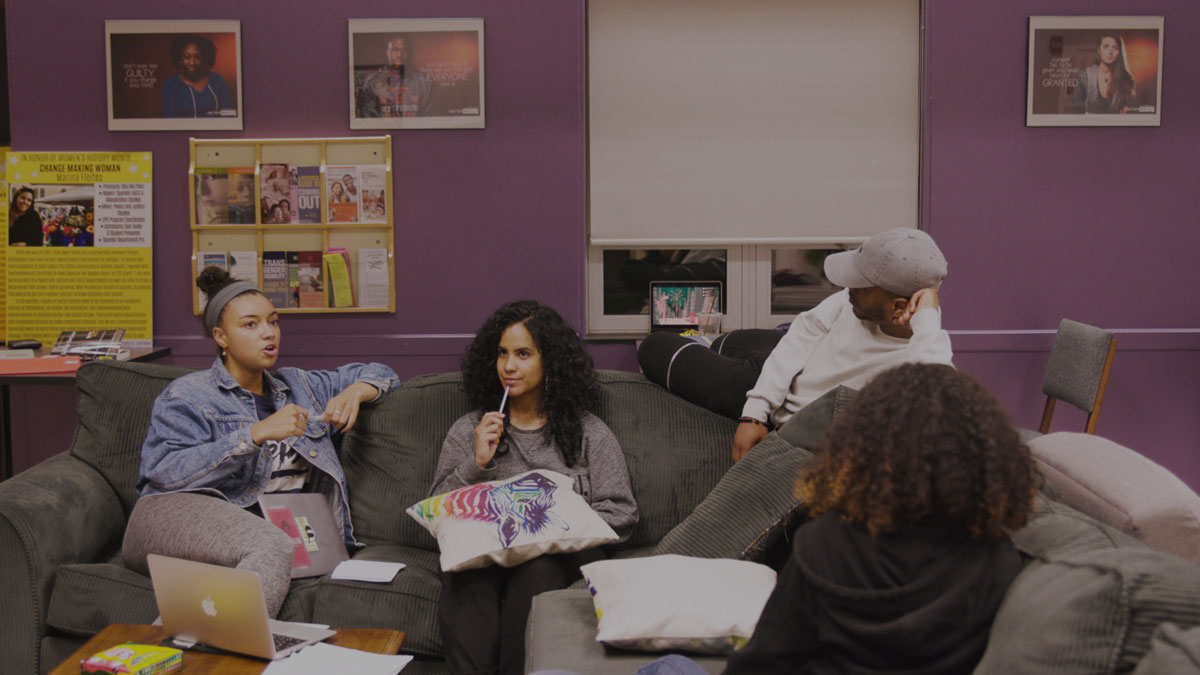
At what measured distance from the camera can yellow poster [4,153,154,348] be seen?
13.8ft

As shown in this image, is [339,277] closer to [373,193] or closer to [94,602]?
[373,193]

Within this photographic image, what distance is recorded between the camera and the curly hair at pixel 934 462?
1293mm

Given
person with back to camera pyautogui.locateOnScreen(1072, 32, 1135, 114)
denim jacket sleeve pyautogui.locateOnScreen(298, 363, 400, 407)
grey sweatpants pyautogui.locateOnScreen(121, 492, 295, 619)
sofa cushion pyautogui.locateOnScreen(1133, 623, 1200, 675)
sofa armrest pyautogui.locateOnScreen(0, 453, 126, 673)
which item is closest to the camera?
sofa cushion pyautogui.locateOnScreen(1133, 623, 1200, 675)

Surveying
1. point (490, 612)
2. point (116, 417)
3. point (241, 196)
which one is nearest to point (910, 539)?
point (490, 612)

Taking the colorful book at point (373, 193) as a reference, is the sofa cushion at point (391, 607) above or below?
below

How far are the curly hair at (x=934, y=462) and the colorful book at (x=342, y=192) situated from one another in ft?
10.8

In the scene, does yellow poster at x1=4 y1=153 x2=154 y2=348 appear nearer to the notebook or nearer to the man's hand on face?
the notebook

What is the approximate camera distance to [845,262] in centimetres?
244

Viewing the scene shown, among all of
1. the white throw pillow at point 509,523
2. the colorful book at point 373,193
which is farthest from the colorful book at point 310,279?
the white throw pillow at point 509,523

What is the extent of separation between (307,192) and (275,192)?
0.46ft

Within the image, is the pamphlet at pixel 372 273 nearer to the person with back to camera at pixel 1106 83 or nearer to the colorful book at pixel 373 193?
the colorful book at pixel 373 193

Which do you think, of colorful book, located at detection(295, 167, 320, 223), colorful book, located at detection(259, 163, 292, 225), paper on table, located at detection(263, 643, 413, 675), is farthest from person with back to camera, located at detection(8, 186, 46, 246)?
paper on table, located at detection(263, 643, 413, 675)

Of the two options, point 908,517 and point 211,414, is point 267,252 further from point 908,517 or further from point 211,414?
point 908,517

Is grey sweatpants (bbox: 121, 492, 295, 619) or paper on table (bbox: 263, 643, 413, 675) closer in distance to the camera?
paper on table (bbox: 263, 643, 413, 675)
